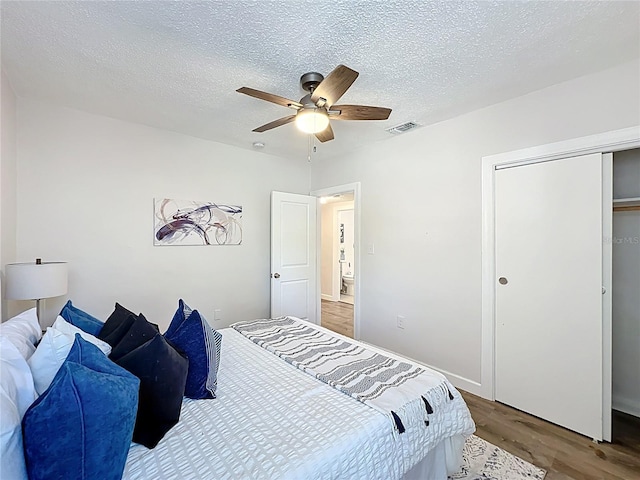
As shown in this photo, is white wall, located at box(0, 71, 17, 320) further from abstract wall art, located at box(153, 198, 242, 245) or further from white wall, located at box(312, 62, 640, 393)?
white wall, located at box(312, 62, 640, 393)

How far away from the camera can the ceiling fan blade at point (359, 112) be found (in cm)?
205

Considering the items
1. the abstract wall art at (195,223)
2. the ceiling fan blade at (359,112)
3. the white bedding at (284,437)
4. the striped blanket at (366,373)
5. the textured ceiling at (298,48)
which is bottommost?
the white bedding at (284,437)

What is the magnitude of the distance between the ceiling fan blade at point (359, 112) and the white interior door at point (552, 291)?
1.24 m

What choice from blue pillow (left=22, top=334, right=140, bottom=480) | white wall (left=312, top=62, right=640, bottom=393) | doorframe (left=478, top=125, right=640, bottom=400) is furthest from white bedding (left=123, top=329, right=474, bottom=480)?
white wall (left=312, top=62, right=640, bottom=393)

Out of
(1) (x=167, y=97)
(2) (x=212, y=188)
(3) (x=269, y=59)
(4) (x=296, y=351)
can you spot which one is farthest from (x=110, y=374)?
(2) (x=212, y=188)

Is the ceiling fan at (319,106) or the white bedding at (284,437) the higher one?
the ceiling fan at (319,106)

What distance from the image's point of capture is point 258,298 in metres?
3.99

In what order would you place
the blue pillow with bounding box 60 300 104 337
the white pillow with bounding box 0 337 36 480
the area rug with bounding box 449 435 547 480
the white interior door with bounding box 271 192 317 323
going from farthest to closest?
Answer: 1. the white interior door with bounding box 271 192 317 323
2. the area rug with bounding box 449 435 547 480
3. the blue pillow with bounding box 60 300 104 337
4. the white pillow with bounding box 0 337 36 480

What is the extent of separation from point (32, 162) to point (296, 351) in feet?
9.06

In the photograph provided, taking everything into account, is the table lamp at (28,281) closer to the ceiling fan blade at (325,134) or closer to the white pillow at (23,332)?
the white pillow at (23,332)

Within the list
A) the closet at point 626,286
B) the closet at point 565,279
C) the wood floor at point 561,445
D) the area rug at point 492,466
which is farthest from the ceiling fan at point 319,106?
the wood floor at point 561,445

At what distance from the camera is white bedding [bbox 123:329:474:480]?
3.43ft

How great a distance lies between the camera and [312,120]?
82.3 inches

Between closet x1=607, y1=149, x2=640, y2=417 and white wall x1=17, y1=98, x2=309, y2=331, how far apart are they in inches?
142
